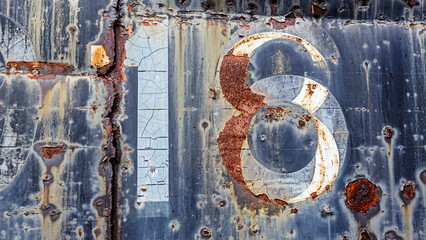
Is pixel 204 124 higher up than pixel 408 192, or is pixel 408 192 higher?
pixel 204 124

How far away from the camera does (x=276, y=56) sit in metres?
2.74

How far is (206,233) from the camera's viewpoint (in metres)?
2.53

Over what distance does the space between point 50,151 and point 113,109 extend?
20.8 inches

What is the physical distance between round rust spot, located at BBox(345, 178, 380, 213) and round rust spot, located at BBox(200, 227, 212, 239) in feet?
3.49

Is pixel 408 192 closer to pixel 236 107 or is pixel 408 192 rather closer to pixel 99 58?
pixel 236 107

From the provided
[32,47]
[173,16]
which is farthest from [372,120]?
[32,47]

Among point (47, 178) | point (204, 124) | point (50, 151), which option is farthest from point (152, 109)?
point (47, 178)

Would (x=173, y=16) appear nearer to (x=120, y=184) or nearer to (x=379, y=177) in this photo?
(x=120, y=184)

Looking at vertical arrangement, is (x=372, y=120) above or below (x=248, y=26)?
below

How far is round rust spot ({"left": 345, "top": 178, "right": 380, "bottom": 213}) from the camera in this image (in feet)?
8.70

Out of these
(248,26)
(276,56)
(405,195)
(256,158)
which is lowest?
(405,195)

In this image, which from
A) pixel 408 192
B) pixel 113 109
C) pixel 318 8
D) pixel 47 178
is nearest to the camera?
pixel 47 178

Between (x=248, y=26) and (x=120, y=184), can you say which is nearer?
(x=120, y=184)

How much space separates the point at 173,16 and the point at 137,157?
43.9 inches
